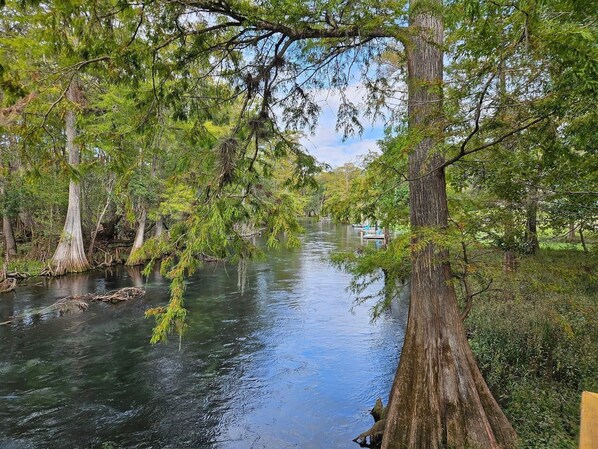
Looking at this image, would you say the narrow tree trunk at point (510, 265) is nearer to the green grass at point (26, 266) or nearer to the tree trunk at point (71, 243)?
the tree trunk at point (71, 243)

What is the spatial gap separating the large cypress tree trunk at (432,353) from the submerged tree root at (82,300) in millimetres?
11406

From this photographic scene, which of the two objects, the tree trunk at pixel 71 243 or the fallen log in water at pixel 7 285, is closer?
the fallen log in water at pixel 7 285

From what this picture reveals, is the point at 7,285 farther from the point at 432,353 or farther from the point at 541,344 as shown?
the point at 541,344

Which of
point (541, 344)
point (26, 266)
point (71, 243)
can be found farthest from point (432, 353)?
point (26, 266)

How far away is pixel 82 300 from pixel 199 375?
7021 millimetres

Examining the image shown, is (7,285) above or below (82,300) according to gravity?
above

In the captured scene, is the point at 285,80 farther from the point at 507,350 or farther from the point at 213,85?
the point at 507,350

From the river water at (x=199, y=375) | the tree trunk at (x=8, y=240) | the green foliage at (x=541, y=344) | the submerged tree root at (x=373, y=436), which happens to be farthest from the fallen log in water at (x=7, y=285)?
→ the green foliage at (x=541, y=344)

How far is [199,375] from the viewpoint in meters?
7.82

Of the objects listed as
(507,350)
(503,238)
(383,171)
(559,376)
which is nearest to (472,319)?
(507,350)

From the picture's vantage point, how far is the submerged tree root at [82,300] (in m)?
11.6

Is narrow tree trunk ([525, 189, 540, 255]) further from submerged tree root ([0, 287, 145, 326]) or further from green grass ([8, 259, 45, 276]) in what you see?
green grass ([8, 259, 45, 276])

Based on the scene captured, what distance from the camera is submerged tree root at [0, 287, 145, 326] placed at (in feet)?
37.9

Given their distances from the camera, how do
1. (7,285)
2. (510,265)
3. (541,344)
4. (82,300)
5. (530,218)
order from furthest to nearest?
(7,285) < (82,300) < (541,344) < (530,218) < (510,265)
